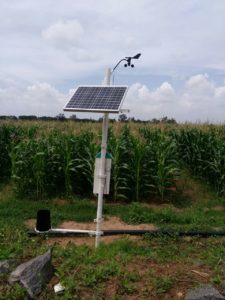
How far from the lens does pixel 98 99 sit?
4.83 m

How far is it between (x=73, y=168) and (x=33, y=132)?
3.80 metres

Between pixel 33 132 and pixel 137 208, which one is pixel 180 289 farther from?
pixel 33 132

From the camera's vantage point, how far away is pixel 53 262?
13.7 ft

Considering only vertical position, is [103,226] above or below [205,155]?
below

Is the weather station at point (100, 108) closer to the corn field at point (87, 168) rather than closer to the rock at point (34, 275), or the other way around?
the rock at point (34, 275)

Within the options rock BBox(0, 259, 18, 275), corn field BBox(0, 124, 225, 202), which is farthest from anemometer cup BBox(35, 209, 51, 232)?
corn field BBox(0, 124, 225, 202)

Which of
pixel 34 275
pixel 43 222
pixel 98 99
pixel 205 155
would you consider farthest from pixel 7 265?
pixel 205 155

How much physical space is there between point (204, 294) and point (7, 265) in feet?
6.53

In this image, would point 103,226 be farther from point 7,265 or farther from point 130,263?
point 7,265

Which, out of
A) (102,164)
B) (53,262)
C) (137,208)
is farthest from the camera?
(137,208)

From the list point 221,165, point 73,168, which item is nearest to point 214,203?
point 221,165

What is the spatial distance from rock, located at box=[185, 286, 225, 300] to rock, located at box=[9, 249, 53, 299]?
4.51ft

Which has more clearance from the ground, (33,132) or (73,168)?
(33,132)

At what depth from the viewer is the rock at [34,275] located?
3.71 meters
